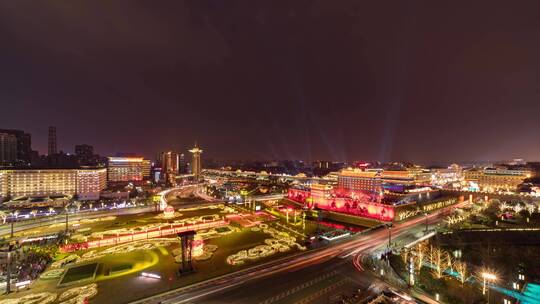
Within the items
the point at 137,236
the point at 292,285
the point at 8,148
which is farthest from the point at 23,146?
the point at 292,285

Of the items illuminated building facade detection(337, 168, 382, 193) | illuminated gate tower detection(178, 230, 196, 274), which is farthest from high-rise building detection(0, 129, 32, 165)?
illuminated building facade detection(337, 168, 382, 193)

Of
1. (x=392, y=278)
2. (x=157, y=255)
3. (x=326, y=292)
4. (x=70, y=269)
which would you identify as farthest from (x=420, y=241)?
(x=70, y=269)

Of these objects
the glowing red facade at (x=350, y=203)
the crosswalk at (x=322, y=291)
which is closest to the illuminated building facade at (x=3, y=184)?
the glowing red facade at (x=350, y=203)

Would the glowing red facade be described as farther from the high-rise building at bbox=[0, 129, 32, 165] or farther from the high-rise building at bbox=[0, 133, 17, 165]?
the high-rise building at bbox=[0, 129, 32, 165]

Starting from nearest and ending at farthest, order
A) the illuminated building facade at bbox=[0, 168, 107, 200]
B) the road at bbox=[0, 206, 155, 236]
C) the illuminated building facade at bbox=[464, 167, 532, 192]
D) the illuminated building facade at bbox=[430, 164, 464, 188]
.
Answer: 1. the road at bbox=[0, 206, 155, 236]
2. the illuminated building facade at bbox=[0, 168, 107, 200]
3. the illuminated building facade at bbox=[464, 167, 532, 192]
4. the illuminated building facade at bbox=[430, 164, 464, 188]

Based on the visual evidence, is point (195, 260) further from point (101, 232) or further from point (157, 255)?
point (101, 232)
